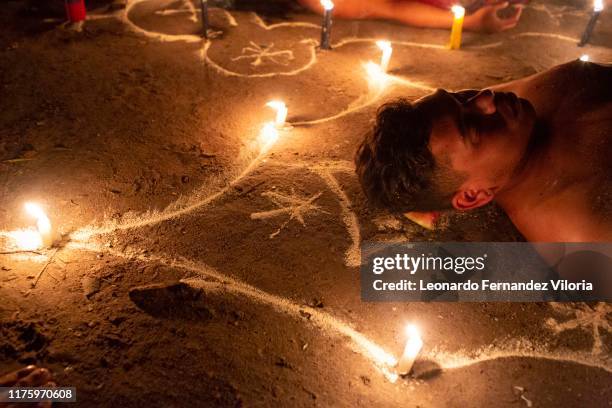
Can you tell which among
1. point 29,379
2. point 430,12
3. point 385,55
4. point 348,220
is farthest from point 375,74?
point 29,379

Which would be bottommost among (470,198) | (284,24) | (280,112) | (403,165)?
(280,112)

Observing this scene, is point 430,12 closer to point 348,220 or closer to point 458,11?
point 458,11

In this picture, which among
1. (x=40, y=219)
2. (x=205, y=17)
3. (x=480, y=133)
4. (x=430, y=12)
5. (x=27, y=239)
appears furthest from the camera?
(x=430, y=12)

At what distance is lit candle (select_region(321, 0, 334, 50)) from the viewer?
528 centimetres

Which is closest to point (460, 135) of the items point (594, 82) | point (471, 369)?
point (594, 82)

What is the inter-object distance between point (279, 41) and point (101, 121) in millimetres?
2535

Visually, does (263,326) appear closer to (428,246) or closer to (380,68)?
(428,246)

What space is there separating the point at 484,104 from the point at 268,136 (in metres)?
2.10

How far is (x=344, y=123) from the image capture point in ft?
14.9

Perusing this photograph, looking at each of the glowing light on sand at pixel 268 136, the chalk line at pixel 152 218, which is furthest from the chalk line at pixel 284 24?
the chalk line at pixel 152 218

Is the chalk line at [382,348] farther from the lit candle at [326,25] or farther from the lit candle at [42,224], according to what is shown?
the lit candle at [326,25]

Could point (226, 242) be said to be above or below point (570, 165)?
below

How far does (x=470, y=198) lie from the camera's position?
10.0ft

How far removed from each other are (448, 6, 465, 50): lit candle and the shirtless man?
8.70ft
